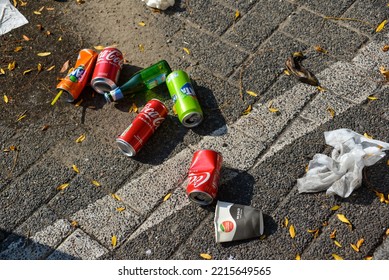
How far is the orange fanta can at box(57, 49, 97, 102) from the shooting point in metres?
4.62

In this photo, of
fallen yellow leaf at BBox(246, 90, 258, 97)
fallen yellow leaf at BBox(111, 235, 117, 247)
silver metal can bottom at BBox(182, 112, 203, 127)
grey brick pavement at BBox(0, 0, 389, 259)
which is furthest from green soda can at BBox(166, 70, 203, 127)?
fallen yellow leaf at BBox(111, 235, 117, 247)

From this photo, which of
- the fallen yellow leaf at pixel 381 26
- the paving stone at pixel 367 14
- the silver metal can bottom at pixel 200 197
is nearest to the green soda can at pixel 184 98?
the silver metal can bottom at pixel 200 197

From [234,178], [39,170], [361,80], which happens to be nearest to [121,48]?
[39,170]

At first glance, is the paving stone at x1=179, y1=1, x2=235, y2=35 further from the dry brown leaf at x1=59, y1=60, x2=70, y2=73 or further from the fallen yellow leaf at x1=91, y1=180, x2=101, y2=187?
the fallen yellow leaf at x1=91, y1=180, x2=101, y2=187

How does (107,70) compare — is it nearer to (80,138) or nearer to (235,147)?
(80,138)

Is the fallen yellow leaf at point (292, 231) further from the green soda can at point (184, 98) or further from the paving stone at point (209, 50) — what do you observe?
the paving stone at point (209, 50)

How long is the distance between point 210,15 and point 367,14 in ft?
4.72

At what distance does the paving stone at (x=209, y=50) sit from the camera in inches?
190

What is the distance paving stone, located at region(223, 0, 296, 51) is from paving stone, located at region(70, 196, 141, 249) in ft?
6.16

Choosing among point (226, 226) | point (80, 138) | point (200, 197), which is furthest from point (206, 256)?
point (80, 138)

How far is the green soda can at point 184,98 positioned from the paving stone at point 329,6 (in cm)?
147

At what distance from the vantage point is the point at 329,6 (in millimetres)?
5086

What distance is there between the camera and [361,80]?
181 inches

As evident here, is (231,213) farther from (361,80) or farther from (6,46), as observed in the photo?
(6,46)
